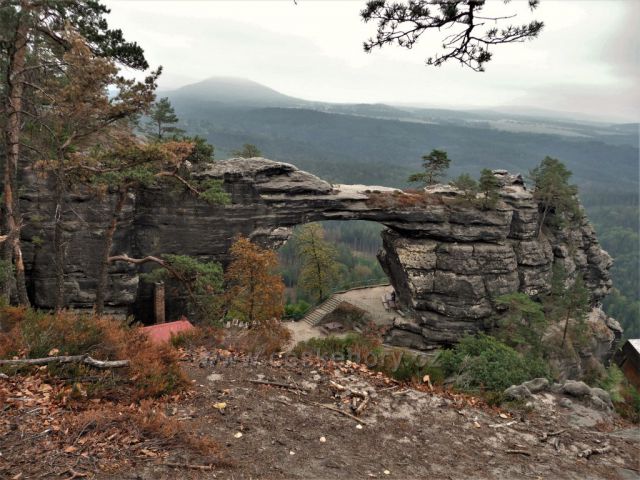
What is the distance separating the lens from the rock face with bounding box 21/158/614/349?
27.4 metres

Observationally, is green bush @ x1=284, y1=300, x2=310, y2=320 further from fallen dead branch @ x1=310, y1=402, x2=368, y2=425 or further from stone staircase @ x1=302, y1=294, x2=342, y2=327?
fallen dead branch @ x1=310, y1=402, x2=368, y2=425

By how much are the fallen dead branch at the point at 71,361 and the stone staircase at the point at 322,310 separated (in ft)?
101

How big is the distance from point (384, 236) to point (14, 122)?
30.2m

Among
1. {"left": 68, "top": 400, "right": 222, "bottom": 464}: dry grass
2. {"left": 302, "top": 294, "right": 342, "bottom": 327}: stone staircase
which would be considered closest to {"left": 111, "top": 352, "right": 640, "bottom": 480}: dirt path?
{"left": 68, "top": 400, "right": 222, "bottom": 464}: dry grass

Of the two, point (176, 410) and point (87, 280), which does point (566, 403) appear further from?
point (87, 280)

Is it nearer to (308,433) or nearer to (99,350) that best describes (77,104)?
(99,350)

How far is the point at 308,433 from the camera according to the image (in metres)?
6.90

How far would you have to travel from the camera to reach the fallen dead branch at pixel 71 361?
22.1ft

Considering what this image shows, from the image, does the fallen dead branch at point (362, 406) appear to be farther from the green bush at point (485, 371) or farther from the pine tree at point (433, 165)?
the pine tree at point (433, 165)

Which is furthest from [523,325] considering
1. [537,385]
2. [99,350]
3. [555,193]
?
[99,350]

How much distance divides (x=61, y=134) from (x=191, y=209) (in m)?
15.5

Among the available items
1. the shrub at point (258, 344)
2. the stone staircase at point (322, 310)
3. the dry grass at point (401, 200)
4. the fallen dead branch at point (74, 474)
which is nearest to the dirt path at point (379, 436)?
the fallen dead branch at point (74, 474)

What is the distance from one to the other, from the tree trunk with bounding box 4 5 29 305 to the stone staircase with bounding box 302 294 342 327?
1028 inches

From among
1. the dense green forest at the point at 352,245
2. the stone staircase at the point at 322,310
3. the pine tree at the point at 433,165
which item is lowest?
the dense green forest at the point at 352,245
